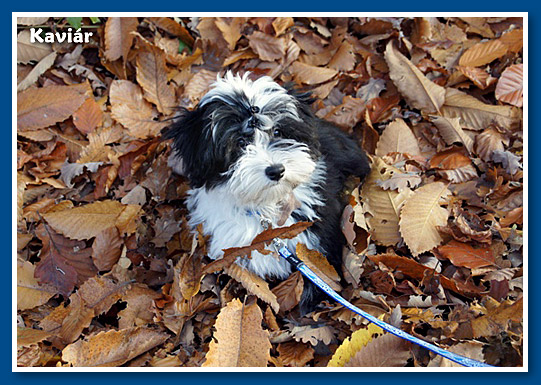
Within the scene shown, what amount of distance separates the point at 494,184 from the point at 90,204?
2.85m

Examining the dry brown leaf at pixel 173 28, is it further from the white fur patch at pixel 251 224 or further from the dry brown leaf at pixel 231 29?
the white fur patch at pixel 251 224

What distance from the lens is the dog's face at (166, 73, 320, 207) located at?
2.84 m

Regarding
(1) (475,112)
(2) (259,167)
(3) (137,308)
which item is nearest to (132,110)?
(3) (137,308)

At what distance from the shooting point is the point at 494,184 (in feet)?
12.3

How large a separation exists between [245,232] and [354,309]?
83 centimetres

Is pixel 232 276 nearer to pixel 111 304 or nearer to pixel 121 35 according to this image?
pixel 111 304

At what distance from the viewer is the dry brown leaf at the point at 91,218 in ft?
11.9

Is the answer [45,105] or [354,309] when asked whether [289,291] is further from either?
[45,105]

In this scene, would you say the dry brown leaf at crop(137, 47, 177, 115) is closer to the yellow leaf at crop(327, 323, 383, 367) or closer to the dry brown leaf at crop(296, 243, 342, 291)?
the dry brown leaf at crop(296, 243, 342, 291)

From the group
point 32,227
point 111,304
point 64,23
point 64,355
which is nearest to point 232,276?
point 111,304

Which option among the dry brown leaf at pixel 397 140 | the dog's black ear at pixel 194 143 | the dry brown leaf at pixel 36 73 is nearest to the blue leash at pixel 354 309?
the dog's black ear at pixel 194 143

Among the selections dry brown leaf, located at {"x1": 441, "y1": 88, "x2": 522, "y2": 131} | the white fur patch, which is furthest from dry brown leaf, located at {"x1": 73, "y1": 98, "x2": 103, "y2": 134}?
dry brown leaf, located at {"x1": 441, "y1": 88, "x2": 522, "y2": 131}

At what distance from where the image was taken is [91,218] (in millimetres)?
3688

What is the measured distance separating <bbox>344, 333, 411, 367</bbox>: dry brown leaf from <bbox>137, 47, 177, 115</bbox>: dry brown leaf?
98.8 inches
